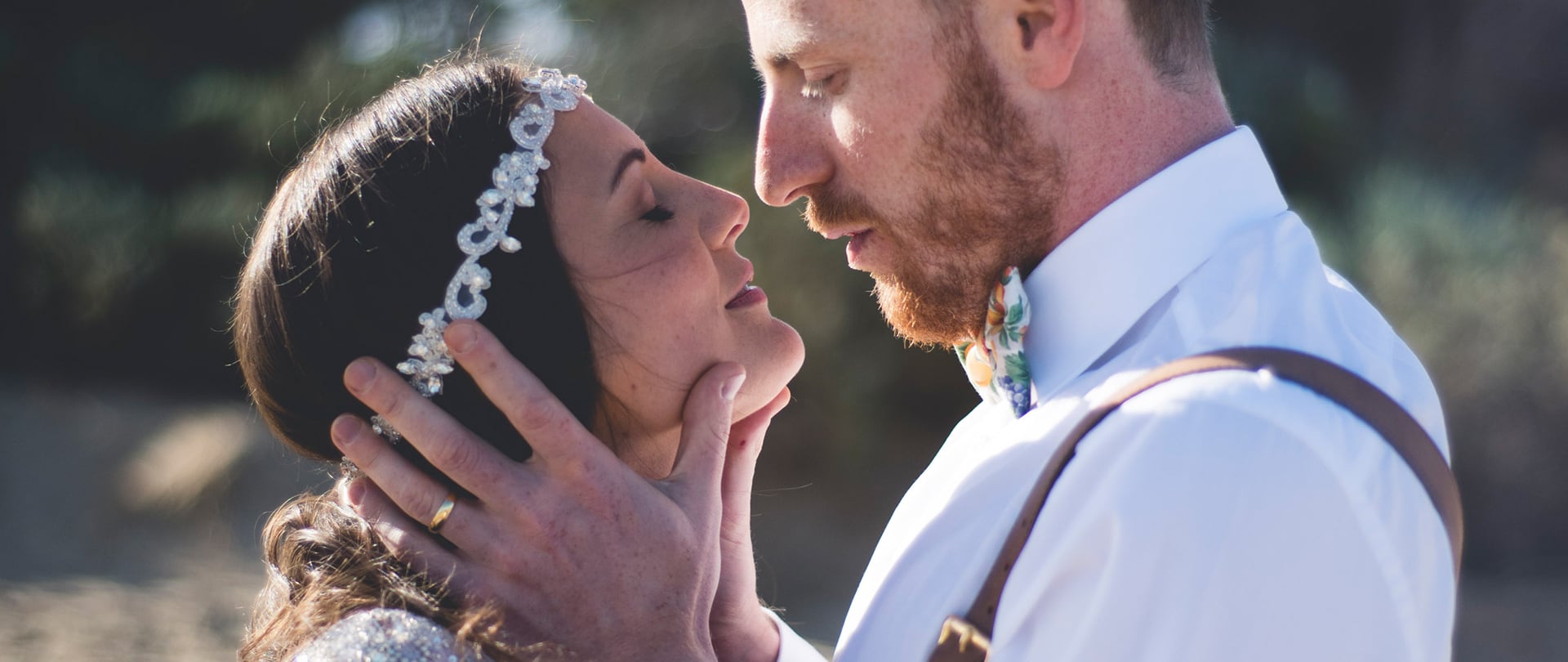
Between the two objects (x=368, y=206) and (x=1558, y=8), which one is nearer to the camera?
(x=368, y=206)

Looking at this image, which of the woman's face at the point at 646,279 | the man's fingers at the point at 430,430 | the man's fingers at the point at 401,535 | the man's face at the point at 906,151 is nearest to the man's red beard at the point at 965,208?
the man's face at the point at 906,151

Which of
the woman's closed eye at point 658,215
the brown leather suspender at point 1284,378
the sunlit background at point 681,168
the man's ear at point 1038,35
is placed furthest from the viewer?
the sunlit background at point 681,168

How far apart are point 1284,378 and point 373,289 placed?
142cm

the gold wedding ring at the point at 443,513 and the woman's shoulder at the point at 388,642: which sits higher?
the gold wedding ring at the point at 443,513

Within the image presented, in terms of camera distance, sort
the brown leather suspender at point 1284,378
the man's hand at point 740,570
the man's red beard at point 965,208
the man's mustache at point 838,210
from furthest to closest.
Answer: the man's hand at point 740,570 → the man's mustache at point 838,210 → the man's red beard at point 965,208 → the brown leather suspender at point 1284,378

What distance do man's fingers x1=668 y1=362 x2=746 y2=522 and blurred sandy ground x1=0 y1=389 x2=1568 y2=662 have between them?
15.1ft

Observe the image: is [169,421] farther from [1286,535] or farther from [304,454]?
[1286,535]

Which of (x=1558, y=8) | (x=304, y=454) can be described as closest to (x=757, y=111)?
(x=1558, y=8)

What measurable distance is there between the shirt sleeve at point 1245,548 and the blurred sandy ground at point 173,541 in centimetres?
519

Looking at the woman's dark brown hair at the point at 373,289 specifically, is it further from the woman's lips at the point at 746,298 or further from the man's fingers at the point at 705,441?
the woman's lips at the point at 746,298

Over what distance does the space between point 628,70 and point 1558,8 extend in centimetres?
650

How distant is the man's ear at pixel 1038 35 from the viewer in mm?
1935

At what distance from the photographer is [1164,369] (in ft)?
5.27

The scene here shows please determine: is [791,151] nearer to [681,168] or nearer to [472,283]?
[472,283]
